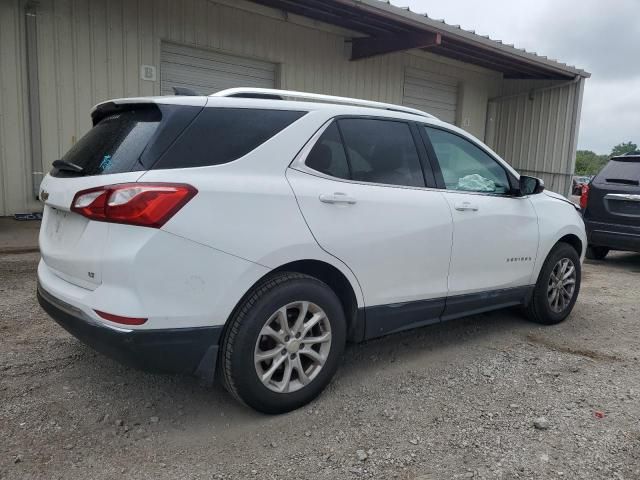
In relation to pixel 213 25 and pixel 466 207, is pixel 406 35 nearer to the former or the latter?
pixel 213 25

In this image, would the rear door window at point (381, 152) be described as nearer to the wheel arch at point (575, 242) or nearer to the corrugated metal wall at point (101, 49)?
the wheel arch at point (575, 242)

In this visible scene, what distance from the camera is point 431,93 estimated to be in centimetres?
1345

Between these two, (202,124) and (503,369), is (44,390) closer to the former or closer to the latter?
(202,124)

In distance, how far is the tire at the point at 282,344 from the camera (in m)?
2.80

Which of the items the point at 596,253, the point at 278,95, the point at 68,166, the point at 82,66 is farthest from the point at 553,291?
the point at 82,66

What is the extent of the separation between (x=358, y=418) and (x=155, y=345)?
4.02 feet

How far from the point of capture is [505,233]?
13.9ft

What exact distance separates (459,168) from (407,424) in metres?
1.97

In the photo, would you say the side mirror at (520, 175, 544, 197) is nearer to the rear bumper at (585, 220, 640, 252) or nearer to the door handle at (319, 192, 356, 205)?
the door handle at (319, 192, 356, 205)

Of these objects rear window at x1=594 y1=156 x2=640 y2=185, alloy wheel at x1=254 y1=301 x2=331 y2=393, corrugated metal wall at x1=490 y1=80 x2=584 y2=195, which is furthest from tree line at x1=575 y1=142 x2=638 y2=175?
alloy wheel at x1=254 y1=301 x2=331 y2=393

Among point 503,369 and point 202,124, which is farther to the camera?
point 503,369

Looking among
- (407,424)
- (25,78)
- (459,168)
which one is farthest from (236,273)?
(25,78)

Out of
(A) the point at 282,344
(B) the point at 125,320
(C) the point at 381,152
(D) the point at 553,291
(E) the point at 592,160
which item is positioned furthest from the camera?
(E) the point at 592,160

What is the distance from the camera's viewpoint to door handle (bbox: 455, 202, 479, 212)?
385 cm
